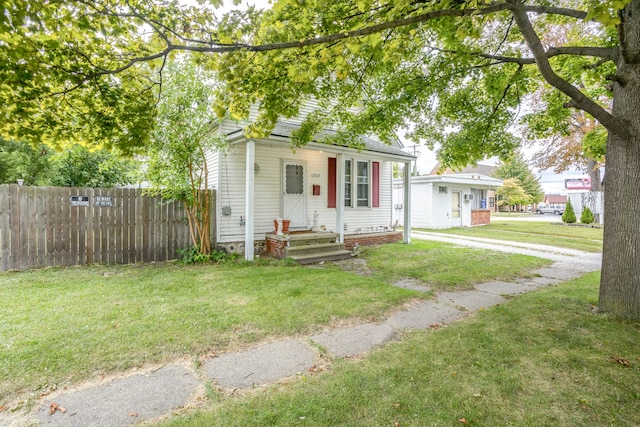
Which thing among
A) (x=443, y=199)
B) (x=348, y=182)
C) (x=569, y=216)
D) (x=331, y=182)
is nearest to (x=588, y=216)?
(x=569, y=216)

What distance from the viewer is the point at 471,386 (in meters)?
2.66

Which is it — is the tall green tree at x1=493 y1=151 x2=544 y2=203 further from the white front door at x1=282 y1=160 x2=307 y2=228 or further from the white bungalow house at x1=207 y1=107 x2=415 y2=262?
the white front door at x1=282 y1=160 x2=307 y2=228

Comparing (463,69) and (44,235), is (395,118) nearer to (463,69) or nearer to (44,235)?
(463,69)

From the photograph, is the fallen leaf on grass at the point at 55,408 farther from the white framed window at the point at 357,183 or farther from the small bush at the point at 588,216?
the small bush at the point at 588,216

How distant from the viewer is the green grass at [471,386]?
2258 mm

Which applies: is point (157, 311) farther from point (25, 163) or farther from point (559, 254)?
point (25, 163)

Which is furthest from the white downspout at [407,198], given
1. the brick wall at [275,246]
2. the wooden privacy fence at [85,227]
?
the wooden privacy fence at [85,227]

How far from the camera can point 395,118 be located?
6570 mm

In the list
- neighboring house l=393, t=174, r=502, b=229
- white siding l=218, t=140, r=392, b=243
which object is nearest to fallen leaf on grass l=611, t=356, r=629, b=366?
white siding l=218, t=140, r=392, b=243

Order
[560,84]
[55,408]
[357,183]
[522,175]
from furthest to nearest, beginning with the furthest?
[522,175]
[357,183]
[560,84]
[55,408]

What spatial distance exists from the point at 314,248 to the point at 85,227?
18.5 ft

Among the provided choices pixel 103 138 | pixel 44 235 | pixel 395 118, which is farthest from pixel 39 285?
pixel 395 118

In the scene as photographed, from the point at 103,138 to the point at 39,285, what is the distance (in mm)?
3989

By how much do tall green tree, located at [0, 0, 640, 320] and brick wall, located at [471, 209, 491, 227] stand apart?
16.3 m
